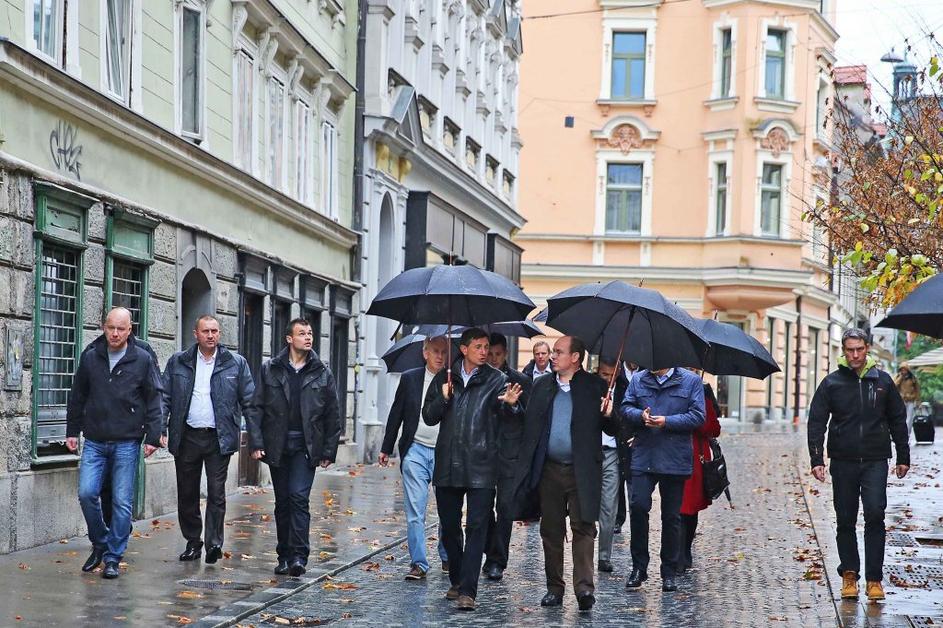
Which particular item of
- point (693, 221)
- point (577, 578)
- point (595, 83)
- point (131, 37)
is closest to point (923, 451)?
point (693, 221)

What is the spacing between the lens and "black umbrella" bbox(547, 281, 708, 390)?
10.9 metres

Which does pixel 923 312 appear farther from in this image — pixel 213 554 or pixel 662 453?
pixel 213 554

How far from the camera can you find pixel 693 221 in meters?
47.3

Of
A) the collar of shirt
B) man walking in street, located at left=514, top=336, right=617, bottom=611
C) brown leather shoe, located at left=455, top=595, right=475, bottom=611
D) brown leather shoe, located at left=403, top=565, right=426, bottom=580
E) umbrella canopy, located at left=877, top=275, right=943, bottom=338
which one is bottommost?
brown leather shoe, located at left=403, top=565, right=426, bottom=580

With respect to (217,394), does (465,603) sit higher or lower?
lower

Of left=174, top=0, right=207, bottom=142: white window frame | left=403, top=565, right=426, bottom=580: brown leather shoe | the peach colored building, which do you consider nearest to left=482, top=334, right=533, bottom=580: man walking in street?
left=403, top=565, right=426, bottom=580: brown leather shoe

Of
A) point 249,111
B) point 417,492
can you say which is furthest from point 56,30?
Answer: point 249,111

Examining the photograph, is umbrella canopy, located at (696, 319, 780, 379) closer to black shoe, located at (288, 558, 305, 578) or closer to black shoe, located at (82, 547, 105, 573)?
black shoe, located at (288, 558, 305, 578)

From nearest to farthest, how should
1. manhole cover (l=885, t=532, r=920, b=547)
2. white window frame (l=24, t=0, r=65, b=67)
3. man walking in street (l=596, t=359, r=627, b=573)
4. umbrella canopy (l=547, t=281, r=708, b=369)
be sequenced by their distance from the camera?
umbrella canopy (l=547, t=281, r=708, b=369)
man walking in street (l=596, t=359, r=627, b=573)
white window frame (l=24, t=0, r=65, b=67)
manhole cover (l=885, t=532, r=920, b=547)

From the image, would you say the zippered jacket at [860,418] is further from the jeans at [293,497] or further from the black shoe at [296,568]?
the black shoe at [296,568]

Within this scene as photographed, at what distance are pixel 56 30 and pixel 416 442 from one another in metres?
4.75

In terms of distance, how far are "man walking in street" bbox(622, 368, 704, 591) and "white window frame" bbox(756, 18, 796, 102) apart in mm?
35303

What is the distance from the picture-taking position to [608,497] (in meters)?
12.6

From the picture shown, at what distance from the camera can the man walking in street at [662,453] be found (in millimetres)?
11773
